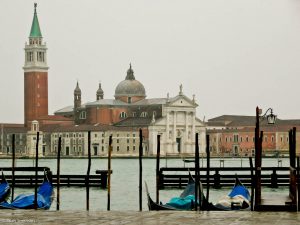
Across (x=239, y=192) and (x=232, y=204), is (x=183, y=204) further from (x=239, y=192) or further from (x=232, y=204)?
(x=239, y=192)

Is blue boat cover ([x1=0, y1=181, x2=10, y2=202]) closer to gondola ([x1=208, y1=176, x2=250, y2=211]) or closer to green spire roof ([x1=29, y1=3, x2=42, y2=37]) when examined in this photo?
gondola ([x1=208, y1=176, x2=250, y2=211])

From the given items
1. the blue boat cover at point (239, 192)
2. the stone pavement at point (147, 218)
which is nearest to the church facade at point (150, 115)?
the blue boat cover at point (239, 192)

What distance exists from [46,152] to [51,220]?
9129 cm

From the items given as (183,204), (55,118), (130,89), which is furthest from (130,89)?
(183,204)

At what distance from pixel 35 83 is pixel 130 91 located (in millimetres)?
11356

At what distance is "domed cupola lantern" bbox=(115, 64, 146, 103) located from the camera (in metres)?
101

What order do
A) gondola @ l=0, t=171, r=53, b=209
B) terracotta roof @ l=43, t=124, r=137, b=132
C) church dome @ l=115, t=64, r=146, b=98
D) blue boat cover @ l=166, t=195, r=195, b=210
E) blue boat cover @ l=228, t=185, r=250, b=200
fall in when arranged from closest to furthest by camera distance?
blue boat cover @ l=166, t=195, r=195, b=210
gondola @ l=0, t=171, r=53, b=209
blue boat cover @ l=228, t=185, r=250, b=200
terracotta roof @ l=43, t=124, r=137, b=132
church dome @ l=115, t=64, r=146, b=98

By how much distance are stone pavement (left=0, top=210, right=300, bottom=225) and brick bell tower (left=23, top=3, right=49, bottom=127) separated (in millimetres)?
84903

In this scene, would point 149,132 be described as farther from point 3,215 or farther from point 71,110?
point 3,215

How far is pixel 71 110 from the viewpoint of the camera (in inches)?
4183

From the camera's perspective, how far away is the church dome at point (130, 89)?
101 meters

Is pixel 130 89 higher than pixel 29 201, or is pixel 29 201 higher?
pixel 130 89

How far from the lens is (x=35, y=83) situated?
310 feet

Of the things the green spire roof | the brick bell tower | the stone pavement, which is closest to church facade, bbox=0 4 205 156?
the brick bell tower
